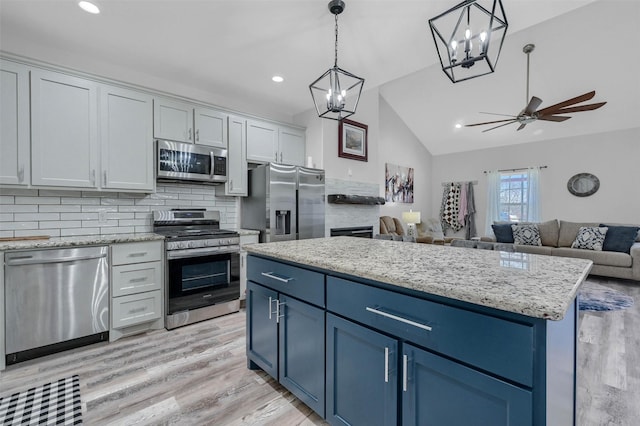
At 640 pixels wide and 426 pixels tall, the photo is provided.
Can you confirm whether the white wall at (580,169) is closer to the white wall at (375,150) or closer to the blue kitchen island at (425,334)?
the white wall at (375,150)

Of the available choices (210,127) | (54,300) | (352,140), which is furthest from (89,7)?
(352,140)

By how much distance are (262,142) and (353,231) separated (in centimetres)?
200

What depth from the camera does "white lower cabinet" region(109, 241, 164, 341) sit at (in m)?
2.59

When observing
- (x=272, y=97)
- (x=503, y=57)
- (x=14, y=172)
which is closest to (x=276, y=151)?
(x=272, y=97)

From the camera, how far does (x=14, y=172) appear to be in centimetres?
233

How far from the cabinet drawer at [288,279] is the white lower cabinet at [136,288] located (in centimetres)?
132

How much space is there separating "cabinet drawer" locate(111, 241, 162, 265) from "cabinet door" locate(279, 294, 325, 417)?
5.62ft

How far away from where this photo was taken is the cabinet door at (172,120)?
9.94 feet

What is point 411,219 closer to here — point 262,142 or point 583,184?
Answer: point 583,184

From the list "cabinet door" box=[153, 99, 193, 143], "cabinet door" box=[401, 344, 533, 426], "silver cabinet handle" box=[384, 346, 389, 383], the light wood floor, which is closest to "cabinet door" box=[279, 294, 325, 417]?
the light wood floor

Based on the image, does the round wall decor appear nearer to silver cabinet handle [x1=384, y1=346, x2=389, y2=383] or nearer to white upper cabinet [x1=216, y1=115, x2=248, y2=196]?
white upper cabinet [x1=216, y1=115, x2=248, y2=196]

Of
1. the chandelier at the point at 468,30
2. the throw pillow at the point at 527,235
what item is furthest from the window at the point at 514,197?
the chandelier at the point at 468,30

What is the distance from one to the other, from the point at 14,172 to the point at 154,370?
192 centimetres

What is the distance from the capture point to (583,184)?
5.95 metres
